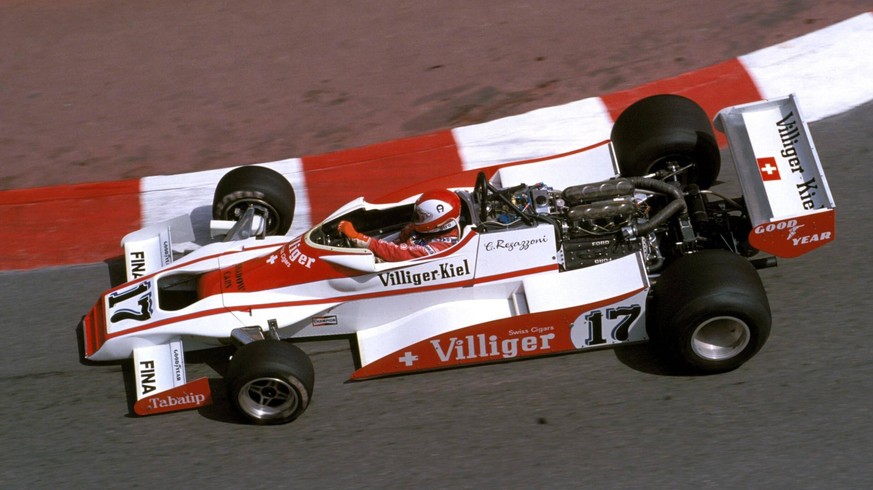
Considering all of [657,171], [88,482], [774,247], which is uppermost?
[657,171]

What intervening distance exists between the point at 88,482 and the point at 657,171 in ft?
12.6

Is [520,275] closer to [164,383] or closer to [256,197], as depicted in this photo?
[256,197]

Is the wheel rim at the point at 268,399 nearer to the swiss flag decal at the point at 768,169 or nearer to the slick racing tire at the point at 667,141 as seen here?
the slick racing tire at the point at 667,141

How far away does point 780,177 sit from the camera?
576cm

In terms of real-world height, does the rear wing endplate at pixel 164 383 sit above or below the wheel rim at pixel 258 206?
below

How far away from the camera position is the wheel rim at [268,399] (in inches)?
209

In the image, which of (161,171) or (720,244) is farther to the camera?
(161,171)

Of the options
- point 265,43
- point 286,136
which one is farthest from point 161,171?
point 265,43

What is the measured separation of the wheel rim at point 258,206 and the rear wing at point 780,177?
2933mm

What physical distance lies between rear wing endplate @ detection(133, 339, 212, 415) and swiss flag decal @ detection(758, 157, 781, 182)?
3374 millimetres

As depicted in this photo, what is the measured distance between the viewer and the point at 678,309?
5160mm

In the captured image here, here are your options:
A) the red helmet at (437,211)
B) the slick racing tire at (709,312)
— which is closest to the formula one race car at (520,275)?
the slick racing tire at (709,312)

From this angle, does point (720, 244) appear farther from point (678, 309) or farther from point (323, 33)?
point (323, 33)

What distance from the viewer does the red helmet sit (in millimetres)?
5617
